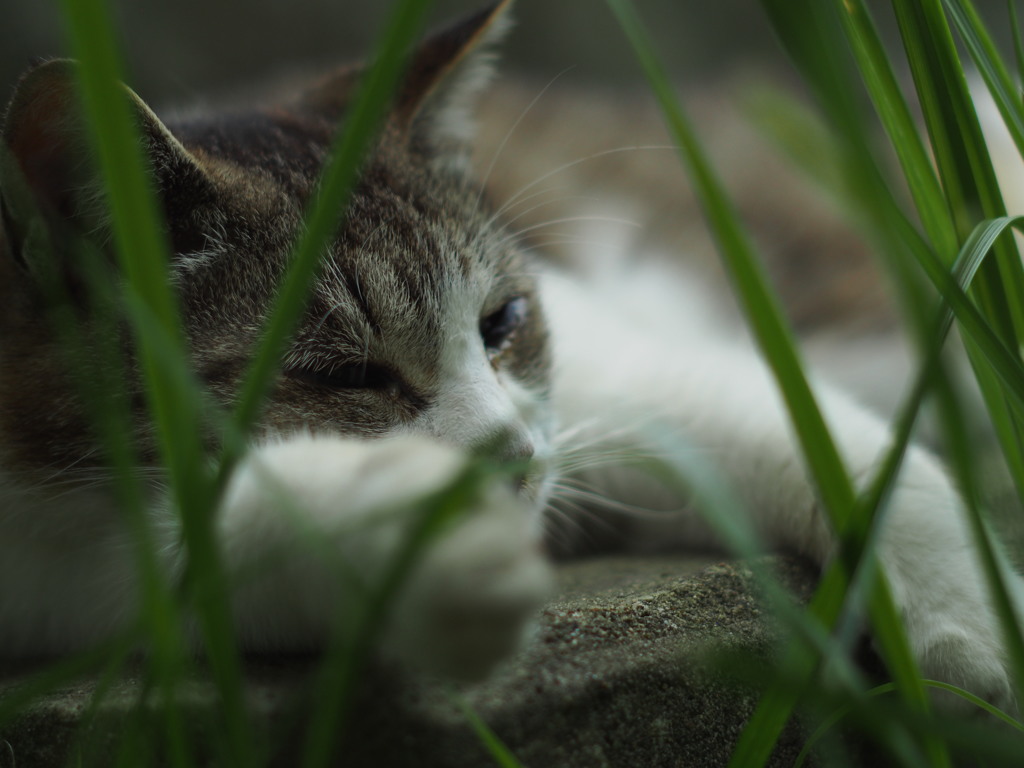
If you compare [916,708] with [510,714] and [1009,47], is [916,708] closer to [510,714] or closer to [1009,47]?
[510,714]

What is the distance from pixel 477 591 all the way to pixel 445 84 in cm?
89

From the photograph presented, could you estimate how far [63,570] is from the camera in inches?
33.4

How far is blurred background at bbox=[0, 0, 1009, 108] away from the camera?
7.79 ft

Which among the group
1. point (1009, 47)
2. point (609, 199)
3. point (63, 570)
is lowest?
point (63, 570)

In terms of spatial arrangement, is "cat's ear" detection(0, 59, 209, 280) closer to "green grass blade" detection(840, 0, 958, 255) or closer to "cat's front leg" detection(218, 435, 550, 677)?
"cat's front leg" detection(218, 435, 550, 677)

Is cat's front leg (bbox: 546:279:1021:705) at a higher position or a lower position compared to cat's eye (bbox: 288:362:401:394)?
lower

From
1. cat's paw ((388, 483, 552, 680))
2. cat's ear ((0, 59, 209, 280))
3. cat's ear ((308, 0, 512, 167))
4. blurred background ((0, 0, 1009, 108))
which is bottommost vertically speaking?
cat's paw ((388, 483, 552, 680))

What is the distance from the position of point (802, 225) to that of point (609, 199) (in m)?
0.49

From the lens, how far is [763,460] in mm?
982

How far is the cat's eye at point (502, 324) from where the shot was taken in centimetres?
101

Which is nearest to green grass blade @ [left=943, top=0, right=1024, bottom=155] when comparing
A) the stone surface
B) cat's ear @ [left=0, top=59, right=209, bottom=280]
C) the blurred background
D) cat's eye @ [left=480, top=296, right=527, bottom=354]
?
the stone surface

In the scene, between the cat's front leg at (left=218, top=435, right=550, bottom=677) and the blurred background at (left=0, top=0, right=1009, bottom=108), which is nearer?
the cat's front leg at (left=218, top=435, right=550, bottom=677)

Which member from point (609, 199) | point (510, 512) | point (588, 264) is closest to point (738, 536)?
point (510, 512)

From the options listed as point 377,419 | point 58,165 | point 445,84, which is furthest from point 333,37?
point 377,419
